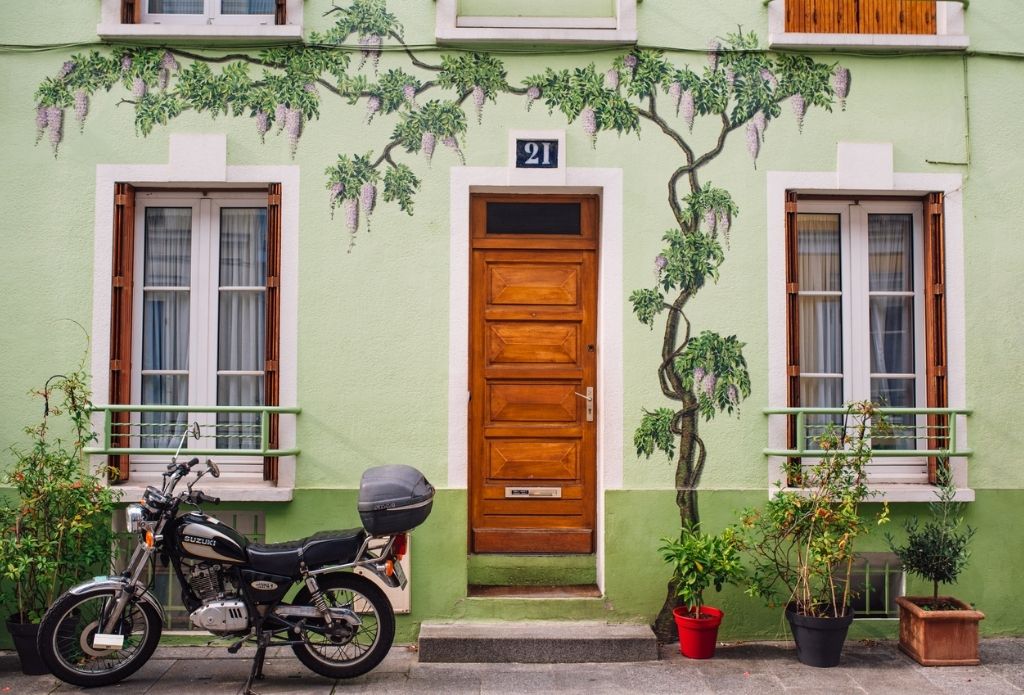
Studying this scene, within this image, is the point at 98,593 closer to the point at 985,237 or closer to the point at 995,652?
the point at 995,652

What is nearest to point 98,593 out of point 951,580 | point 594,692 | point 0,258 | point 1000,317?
point 0,258

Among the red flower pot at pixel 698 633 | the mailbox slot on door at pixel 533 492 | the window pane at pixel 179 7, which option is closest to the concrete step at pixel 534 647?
the red flower pot at pixel 698 633

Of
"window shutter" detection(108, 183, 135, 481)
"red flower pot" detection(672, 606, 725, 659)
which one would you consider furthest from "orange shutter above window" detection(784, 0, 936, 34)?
"window shutter" detection(108, 183, 135, 481)

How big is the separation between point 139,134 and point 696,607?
190 inches

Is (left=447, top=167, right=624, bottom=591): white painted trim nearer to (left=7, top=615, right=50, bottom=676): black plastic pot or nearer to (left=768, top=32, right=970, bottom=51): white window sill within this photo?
(left=768, top=32, right=970, bottom=51): white window sill

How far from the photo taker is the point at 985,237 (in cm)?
691

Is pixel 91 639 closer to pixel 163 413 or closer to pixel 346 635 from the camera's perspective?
pixel 346 635

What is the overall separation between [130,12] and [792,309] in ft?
16.3

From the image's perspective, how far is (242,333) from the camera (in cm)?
699

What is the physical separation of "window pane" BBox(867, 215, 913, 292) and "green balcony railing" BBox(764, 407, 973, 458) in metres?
0.89

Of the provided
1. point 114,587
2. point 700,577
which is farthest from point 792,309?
point 114,587

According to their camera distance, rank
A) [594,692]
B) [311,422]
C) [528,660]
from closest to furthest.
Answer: [594,692] → [528,660] → [311,422]

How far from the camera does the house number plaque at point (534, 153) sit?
6.81 metres

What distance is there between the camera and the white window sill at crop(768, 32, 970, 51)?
22.4 feet
